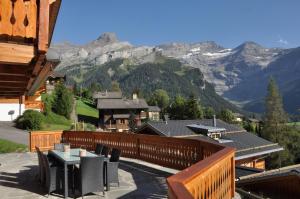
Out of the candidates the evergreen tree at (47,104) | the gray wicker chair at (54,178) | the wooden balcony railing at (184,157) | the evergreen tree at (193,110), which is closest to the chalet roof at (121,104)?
the evergreen tree at (193,110)

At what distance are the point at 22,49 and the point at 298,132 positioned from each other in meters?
82.6

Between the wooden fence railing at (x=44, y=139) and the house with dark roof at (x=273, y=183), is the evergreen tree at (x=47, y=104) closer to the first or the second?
the house with dark roof at (x=273, y=183)

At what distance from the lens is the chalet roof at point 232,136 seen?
37.5 metres

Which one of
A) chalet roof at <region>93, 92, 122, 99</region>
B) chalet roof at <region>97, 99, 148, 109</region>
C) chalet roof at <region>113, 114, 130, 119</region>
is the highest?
chalet roof at <region>93, 92, 122, 99</region>

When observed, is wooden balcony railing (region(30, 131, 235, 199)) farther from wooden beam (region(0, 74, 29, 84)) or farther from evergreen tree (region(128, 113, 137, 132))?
evergreen tree (region(128, 113, 137, 132))

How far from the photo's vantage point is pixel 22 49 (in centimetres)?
511

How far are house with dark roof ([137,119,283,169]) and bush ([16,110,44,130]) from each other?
1005 cm

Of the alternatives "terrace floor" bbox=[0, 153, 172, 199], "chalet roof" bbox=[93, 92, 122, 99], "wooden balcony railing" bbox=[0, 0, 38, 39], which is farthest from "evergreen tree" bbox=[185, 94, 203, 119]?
"wooden balcony railing" bbox=[0, 0, 38, 39]

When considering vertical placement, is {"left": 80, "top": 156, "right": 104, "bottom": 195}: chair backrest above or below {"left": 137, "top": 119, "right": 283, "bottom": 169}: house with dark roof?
above

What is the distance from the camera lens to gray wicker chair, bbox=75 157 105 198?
900 cm

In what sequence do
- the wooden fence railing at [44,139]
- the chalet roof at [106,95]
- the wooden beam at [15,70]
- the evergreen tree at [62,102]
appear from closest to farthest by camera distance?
the wooden beam at [15,70] < the wooden fence railing at [44,139] < the evergreen tree at [62,102] < the chalet roof at [106,95]

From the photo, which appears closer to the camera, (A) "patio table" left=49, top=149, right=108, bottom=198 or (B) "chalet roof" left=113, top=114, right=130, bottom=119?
(A) "patio table" left=49, top=149, right=108, bottom=198

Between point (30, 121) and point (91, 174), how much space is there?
31486mm

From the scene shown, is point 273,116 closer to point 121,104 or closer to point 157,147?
point 121,104
